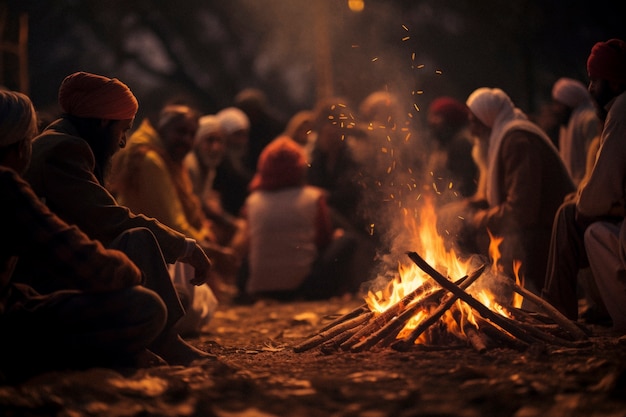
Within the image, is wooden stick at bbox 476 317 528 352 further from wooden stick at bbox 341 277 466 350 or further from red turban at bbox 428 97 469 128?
red turban at bbox 428 97 469 128

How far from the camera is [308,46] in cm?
2389

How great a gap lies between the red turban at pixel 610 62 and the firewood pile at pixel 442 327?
1.85 meters

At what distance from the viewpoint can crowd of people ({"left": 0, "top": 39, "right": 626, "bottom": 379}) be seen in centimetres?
504

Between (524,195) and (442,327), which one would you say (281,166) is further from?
(442,327)

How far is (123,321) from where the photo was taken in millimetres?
5203

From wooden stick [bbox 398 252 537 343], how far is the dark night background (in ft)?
36.3

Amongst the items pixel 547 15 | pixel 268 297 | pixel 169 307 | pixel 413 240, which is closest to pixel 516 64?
pixel 547 15

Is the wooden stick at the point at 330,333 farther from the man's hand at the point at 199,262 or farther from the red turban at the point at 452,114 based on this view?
the red turban at the point at 452,114

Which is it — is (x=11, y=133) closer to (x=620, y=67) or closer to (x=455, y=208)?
(x=620, y=67)

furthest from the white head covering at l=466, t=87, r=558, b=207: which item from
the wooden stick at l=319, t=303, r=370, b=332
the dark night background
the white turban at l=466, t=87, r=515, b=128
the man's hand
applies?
the dark night background

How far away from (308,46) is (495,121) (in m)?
15.5

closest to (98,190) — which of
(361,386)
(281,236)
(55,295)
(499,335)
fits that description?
(55,295)

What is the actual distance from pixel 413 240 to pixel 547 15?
14.2 m

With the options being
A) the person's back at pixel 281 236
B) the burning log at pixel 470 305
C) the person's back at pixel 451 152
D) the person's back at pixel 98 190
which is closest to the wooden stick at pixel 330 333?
the burning log at pixel 470 305
